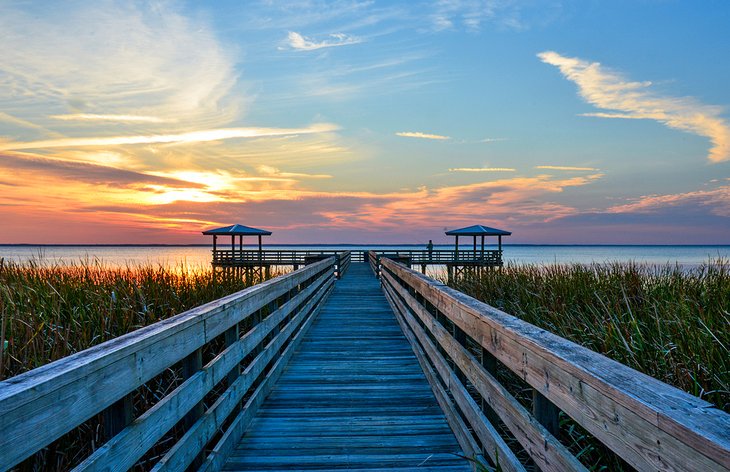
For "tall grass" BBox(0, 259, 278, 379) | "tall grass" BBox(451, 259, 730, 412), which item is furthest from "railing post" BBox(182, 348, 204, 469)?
"tall grass" BBox(451, 259, 730, 412)

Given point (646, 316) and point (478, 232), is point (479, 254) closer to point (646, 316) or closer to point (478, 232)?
point (478, 232)

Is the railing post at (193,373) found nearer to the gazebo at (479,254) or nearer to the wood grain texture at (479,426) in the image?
the wood grain texture at (479,426)

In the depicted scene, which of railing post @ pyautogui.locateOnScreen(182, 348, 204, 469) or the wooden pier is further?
railing post @ pyautogui.locateOnScreen(182, 348, 204, 469)

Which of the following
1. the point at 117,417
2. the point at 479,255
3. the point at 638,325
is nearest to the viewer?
the point at 117,417

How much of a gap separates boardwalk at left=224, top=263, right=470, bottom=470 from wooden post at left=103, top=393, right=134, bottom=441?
1417mm

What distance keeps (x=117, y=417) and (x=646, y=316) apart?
18.1 feet

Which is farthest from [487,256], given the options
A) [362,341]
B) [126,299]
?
[126,299]

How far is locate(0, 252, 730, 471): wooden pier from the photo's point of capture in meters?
1.27

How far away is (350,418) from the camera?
388 centimetres

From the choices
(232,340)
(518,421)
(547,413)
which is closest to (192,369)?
(232,340)

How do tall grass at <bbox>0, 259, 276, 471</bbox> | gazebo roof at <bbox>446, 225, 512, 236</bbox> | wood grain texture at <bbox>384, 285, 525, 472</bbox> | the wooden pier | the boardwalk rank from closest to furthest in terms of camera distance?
the wooden pier < wood grain texture at <bbox>384, 285, 525, 472</bbox> < tall grass at <bbox>0, 259, 276, 471</bbox> < the boardwalk < gazebo roof at <bbox>446, 225, 512, 236</bbox>

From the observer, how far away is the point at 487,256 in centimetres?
3372

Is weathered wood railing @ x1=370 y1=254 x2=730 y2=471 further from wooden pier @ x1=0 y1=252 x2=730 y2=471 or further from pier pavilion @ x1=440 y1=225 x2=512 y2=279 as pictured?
pier pavilion @ x1=440 y1=225 x2=512 y2=279

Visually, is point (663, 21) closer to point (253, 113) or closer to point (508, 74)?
point (508, 74)
